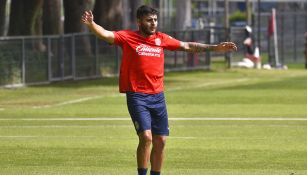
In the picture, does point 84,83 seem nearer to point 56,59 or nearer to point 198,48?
point 56,59

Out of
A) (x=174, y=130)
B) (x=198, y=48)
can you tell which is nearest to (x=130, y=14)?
(x=174, y=130)

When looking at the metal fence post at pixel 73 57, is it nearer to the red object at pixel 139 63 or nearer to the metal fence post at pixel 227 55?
the metal fence post at pixel 227 55

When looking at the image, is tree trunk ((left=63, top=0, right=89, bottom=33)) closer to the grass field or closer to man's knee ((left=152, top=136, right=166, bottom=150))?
the grass field

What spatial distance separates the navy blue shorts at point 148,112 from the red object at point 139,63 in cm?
7

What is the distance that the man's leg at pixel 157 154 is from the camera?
14.0m

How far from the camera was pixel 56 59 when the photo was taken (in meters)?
37.5

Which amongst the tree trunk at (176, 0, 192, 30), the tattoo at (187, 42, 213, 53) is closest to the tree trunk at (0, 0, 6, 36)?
the tree trunk at (176, 0, 192, 30)

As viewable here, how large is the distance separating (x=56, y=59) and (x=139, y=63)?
23.6 meters

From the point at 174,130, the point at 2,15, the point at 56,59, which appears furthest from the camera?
the point at 2,15

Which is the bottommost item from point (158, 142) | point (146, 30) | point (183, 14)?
point (183, 14)

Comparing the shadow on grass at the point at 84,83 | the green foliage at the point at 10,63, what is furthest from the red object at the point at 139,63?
the shadow on grass at the point at 84,83

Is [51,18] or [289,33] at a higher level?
[51,18]

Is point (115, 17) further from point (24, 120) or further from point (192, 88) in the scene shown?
point (24, 120)

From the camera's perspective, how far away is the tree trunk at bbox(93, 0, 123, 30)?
46.6 m
